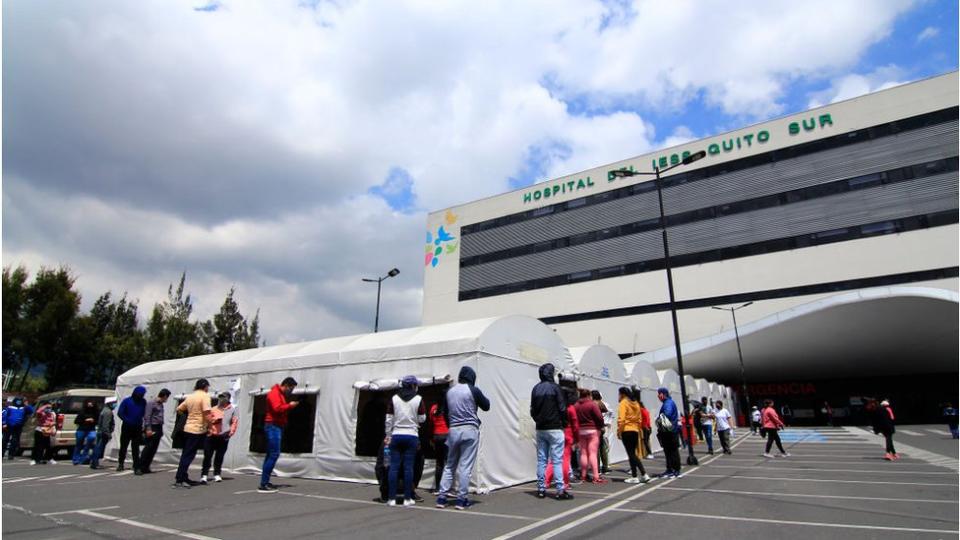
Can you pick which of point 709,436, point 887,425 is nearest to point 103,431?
point 709,436

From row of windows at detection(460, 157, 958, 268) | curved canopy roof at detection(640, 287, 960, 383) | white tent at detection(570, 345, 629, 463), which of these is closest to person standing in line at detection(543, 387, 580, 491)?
white tent at detection(570, 345, 629, 463)

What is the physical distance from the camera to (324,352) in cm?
1044

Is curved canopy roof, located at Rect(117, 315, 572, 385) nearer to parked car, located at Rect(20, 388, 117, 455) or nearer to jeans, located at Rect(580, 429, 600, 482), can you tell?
jeans, located at Rect(580, 429, 600, 482)

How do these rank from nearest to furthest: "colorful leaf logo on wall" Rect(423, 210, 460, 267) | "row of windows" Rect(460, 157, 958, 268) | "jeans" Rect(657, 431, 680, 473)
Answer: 1. "jeans" Rect(657, 431, 680, 473)
2. "row of windows" Rect(460, 157, 958, 268)
3. "colorful leaf logo on wall" Rect(423, 210, 460, 267)

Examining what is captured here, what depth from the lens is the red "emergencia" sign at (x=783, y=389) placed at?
39.2 m

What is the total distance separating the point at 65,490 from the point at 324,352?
4433 millimetres

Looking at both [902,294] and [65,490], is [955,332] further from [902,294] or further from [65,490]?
[65,490]

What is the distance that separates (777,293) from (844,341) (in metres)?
5.87

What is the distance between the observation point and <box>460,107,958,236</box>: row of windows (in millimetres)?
32500

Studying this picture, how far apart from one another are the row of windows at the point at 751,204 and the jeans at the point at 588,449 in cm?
3349

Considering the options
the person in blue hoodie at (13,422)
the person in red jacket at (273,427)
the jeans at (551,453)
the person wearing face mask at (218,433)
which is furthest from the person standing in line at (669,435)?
the person in blue hoodie at (13,422)

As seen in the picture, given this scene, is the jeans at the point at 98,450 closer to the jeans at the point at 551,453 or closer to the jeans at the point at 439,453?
the jeans at the point at 439,453

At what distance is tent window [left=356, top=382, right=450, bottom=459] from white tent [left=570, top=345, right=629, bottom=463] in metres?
4.20

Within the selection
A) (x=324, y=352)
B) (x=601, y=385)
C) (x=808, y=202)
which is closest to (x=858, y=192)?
(x=808, y=202)
